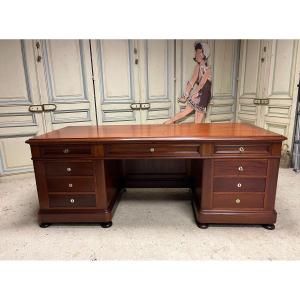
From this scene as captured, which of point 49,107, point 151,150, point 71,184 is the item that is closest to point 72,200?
point 71,184

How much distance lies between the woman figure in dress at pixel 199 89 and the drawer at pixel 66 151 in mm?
1820

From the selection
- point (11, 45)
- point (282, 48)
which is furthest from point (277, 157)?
point (11, 45)

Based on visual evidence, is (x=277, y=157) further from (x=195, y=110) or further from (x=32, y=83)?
(x=32, y=83)

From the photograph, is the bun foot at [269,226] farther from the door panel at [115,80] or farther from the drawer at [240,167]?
the door panel at [115,80]

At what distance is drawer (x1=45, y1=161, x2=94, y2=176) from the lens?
172 cm

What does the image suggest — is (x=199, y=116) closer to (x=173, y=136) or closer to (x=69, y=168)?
(x=173, y=136)

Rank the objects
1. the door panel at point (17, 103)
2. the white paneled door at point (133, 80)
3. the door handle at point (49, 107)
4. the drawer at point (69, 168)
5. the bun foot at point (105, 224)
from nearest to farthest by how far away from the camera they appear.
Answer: the drawer at point (69, 168) → the bun foot at point (105, 224) → the door panel at point (17, 103) → the door handle at point (49, 107) → the white paneled door at point (133, 80)

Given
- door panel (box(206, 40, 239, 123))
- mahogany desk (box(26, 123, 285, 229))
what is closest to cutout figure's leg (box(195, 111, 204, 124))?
door panel (box(206, 40, 239, 123))

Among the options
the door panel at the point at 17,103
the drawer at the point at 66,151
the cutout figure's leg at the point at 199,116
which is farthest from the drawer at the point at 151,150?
the cutout figure's leg at the point at 199,116

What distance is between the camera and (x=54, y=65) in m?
2.86

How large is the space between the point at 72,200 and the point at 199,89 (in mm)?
2255

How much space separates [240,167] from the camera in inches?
65.2

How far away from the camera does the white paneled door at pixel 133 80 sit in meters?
3.00
